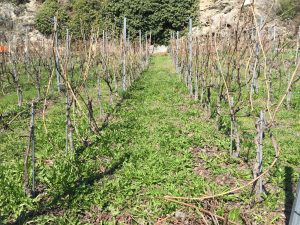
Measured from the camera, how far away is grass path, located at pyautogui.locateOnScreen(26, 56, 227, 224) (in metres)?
3.37

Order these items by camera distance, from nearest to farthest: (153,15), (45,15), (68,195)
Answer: (68,195) < (153,15) < (45,15)

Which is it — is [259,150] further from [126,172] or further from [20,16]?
[20,16]

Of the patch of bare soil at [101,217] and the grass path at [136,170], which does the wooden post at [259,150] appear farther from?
the patch of bare soil at [101,217]

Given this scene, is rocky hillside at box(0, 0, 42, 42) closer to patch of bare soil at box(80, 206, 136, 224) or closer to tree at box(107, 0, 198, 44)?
tree at box(107, 0, 198, 44)

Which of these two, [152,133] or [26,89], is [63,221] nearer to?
[152,133]

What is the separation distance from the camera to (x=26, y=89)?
11.7 meters

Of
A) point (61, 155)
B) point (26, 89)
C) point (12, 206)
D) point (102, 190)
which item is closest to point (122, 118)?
point (61, 155)

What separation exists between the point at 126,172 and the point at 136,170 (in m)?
0.17

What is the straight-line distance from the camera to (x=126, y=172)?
4.12 meters

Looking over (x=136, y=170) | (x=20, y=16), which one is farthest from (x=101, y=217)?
(x=20, y=16)

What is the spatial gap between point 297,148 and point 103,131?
10.5 ft

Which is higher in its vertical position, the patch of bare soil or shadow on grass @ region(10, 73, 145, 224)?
shadow on grass @ region(10, 73, 145, 224)

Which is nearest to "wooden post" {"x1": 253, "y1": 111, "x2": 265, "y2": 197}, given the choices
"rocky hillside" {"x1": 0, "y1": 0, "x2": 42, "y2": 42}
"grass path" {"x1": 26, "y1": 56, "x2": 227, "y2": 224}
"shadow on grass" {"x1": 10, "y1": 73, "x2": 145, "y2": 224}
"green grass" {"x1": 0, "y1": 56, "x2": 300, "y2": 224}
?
"green grass" {"x1": 0, "y1": 56, "x2": 300, "y2": 224}

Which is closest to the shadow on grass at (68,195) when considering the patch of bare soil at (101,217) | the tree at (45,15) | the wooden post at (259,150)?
the patch of bare soil at (101,217)
